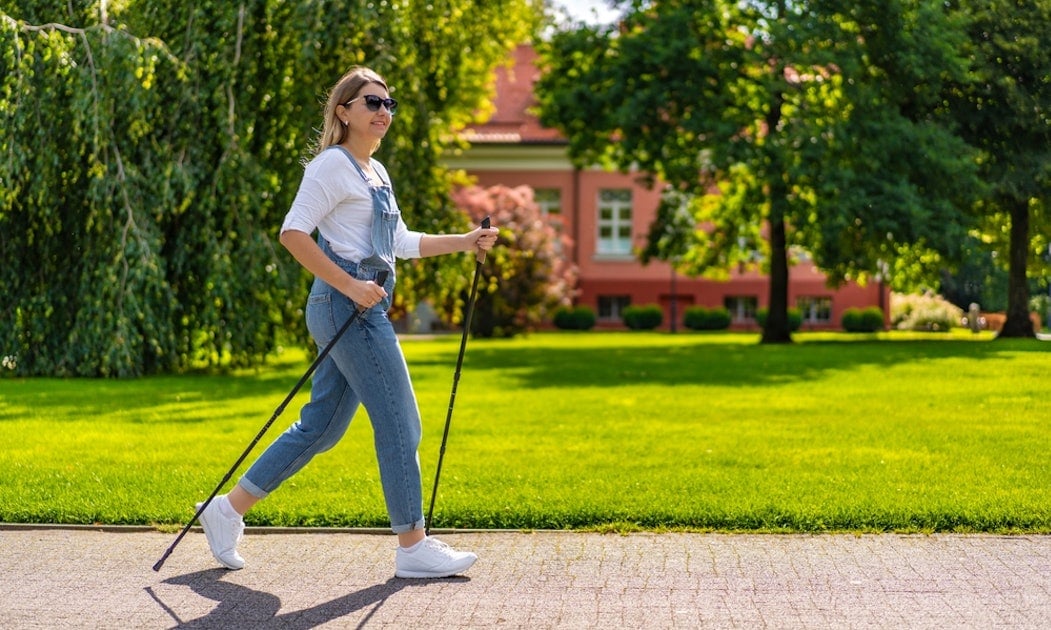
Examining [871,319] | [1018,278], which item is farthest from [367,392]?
[871,319]

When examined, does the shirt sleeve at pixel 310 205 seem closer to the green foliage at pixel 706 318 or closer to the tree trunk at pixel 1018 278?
the tree trunk at pixel 1018 278

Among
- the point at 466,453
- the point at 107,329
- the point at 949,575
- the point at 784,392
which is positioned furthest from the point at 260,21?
the point at 949,575

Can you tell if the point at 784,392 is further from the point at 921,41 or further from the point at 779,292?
the point at 779,292

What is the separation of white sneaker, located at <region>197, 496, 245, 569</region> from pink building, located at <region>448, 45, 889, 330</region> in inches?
1717

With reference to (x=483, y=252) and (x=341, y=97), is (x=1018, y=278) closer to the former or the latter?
(x=483, y=252)

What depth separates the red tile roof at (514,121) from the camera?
49219 millimetres

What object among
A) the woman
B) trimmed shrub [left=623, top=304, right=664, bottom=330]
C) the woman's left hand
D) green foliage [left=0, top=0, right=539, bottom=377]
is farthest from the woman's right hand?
trimmed shrub [left=623, top=304, right=664, bottom=330]

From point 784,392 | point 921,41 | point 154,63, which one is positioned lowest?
point 784,392

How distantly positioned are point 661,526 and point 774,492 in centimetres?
129

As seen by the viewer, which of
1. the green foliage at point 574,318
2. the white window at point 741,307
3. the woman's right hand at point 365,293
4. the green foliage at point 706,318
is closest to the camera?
the woman's right hand at point 365,293

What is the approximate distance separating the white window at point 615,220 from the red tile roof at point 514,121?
9.82 ft

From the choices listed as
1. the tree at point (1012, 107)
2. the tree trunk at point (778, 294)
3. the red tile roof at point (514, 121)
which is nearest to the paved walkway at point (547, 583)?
the tree at point (1012, 107)

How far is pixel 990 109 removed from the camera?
1212 inches

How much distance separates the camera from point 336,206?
570 centimetres
